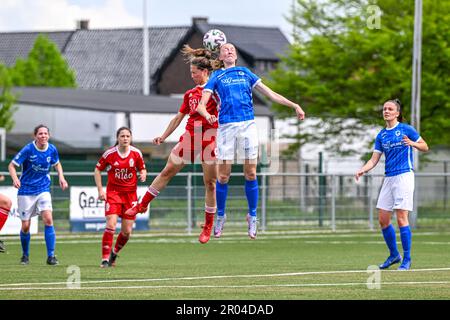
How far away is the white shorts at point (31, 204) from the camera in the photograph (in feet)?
67.1

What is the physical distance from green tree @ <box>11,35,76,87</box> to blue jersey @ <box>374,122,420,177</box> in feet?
218

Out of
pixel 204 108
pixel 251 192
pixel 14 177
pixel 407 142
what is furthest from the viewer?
pixel 14 177

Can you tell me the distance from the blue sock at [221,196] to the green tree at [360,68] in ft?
84.2

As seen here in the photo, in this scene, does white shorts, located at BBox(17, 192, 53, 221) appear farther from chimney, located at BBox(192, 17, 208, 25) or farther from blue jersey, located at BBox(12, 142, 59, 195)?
chimney, located at BBox(192, 17, 208, 25)

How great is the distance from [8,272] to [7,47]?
91.8m

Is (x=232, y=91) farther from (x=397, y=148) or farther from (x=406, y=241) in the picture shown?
(x=406, y=241)

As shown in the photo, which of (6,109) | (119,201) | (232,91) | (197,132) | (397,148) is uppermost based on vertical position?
(6,109)

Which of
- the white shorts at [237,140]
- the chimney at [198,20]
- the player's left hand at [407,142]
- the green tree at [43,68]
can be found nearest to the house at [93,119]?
the green tree at [43,68]

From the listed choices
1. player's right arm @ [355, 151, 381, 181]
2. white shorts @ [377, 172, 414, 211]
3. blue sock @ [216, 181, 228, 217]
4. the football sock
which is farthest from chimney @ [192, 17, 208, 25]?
blue sock @ [216, 181, 228, 217]

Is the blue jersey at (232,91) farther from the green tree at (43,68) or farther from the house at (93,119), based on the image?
the green tree at (43,68)

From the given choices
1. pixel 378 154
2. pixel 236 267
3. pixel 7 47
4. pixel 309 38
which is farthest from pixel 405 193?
pixel 7 47

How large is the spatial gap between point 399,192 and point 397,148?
636 mm

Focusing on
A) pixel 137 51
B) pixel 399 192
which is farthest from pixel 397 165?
pixel 137 51

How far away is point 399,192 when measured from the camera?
17.9m
